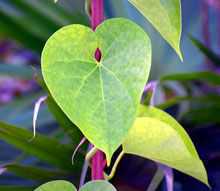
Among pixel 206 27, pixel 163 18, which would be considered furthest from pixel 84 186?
pixel 206 27

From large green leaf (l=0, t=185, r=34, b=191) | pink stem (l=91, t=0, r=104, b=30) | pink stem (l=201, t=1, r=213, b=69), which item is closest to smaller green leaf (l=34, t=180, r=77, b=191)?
pink stem (l=91, t=0, r=104, b=30)

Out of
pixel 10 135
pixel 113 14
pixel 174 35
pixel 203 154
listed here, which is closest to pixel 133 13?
pixel 113 14

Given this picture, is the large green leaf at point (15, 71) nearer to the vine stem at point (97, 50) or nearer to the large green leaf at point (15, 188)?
the large green leaf at point (15, 188)

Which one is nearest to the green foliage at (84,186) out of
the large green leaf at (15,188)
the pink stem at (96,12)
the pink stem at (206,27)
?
the pink stem at (96,12)

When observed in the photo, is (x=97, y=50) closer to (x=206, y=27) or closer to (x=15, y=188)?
(x=15, y=188)

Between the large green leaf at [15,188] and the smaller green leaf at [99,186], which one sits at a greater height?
the smaller green leaf at [99,186]
